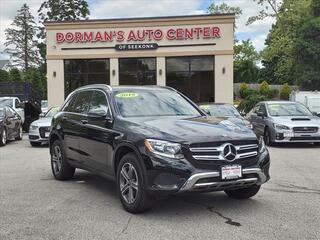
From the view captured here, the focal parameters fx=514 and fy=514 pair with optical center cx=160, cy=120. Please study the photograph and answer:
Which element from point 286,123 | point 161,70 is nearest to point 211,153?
point 286,123

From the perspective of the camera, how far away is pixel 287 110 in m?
17.3

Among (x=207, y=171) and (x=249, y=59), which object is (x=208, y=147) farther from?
(x=249, y=59)

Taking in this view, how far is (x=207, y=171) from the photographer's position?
6.22 metres

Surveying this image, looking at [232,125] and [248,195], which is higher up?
[232,125]

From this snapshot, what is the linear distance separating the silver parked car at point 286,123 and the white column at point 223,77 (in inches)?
473

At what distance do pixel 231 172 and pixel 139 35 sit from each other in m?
24.9

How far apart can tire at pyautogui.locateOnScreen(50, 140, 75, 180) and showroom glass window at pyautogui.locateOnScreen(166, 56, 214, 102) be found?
21.3 metres

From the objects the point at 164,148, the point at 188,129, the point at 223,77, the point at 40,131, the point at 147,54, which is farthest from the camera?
the point at 147,54

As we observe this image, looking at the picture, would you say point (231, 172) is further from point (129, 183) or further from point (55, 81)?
point (55, 81)

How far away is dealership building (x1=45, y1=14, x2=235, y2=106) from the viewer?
30016mm

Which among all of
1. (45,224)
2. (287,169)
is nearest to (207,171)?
(45,224)

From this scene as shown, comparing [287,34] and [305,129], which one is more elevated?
[287,34]

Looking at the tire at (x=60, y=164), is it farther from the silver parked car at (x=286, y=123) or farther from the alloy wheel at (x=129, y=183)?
the silver parked car at (x=286, y=123)

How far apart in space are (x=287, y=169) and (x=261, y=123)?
21.8 feet
